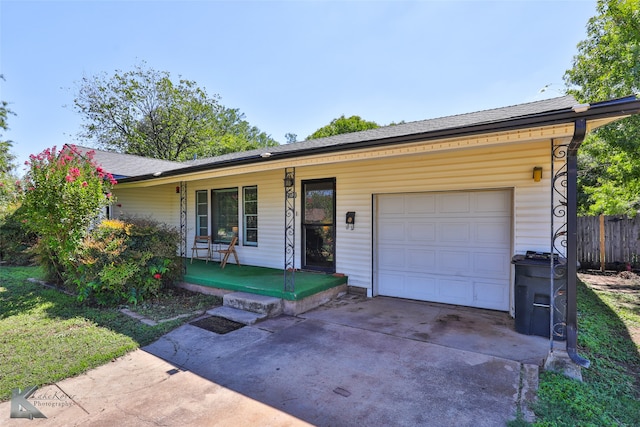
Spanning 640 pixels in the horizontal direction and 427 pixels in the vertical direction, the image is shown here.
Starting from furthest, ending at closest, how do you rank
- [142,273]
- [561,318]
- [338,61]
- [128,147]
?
[128,147] < [338,61] < [142,273] < [561,318]

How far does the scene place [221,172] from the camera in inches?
227

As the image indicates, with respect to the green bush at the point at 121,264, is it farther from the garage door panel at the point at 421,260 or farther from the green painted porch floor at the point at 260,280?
the garage door panel at the point at 421,260

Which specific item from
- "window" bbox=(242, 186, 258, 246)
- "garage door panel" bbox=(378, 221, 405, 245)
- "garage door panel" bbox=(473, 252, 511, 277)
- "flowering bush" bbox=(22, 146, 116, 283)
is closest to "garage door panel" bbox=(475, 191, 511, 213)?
"garage door panel" bbox=(473, 252, 511, 277)

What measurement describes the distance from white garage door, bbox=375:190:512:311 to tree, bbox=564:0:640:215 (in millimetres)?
4258

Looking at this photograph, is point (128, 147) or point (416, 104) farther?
point (128, 147)

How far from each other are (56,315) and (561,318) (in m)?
6.94

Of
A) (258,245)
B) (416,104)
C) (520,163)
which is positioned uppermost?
(416,104)

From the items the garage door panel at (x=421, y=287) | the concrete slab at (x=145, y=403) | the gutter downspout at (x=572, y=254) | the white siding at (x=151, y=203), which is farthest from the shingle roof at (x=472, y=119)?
the white siding at (x=151, y=203)

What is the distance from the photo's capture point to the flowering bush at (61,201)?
5.42 m

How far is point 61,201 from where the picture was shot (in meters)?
5.43

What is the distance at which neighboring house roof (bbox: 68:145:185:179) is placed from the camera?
31.0 feet

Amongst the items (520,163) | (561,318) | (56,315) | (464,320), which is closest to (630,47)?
(520,163)

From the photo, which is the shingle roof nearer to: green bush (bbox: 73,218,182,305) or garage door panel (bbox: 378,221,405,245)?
garage door panel (bbox: 378,221,405,245)

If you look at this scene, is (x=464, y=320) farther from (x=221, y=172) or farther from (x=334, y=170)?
(x=221, y=172)
